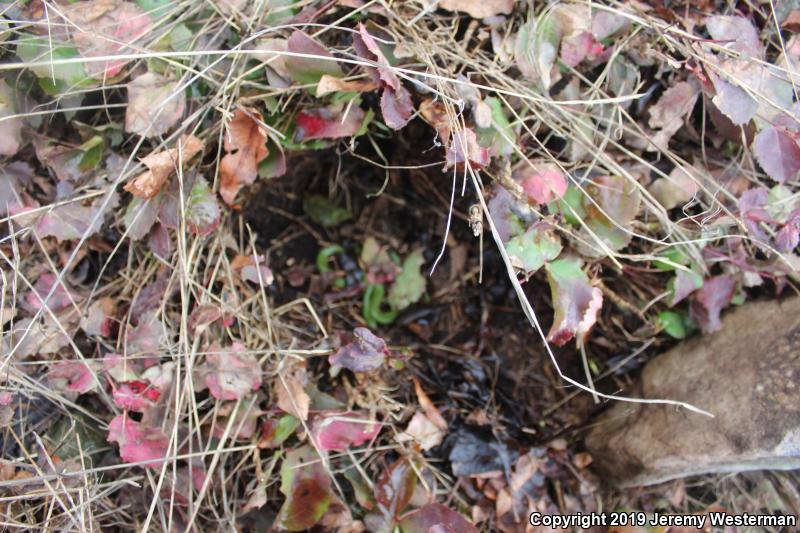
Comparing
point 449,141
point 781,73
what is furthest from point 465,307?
point 781,73

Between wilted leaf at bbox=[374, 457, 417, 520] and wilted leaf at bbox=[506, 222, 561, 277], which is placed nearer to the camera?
wilted leaf at bbox=[506, 222, 561, 277]

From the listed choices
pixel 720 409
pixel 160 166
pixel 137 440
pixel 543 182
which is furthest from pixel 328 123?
pixel 720 409

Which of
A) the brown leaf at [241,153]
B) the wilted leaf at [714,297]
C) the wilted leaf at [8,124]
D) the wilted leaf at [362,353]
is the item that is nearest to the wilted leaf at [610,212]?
the wilted leaf at [714,297]

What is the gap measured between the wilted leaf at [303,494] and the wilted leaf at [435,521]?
0.64ft

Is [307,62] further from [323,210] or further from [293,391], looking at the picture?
[293,391]

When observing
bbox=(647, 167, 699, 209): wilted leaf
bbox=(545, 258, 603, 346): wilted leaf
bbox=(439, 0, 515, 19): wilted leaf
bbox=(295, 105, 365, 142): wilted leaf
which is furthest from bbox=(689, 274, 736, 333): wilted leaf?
bbox=(295, 105, 365, 142): wilted leaf

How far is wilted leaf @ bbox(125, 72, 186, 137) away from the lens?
1.33 m

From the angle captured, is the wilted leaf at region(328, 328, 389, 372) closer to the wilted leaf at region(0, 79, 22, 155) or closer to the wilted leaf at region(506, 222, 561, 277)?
the wilted leaf at region(506, 222, 561, 277)

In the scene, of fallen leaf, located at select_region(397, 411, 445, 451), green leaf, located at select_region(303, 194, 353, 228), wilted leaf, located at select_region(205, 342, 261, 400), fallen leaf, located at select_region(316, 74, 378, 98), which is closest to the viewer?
fallen leaf, located at select_region(316, 74, 378, 98)

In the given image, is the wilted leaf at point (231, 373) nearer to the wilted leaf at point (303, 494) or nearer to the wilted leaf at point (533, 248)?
the wilted leaf at point (303, 494)

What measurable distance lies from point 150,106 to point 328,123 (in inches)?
16.1

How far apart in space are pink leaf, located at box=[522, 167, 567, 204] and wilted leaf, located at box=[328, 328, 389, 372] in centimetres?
48

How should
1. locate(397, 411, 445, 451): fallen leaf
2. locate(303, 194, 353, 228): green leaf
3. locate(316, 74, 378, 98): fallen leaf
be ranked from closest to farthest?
locate(316, 74, 378, 98): fallen leaf
locate(397, 411, 445, 451): fallen leaf
locate(303, 194, 353, 228): green leaf

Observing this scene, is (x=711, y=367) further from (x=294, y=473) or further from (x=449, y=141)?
(x=294, y=473)
